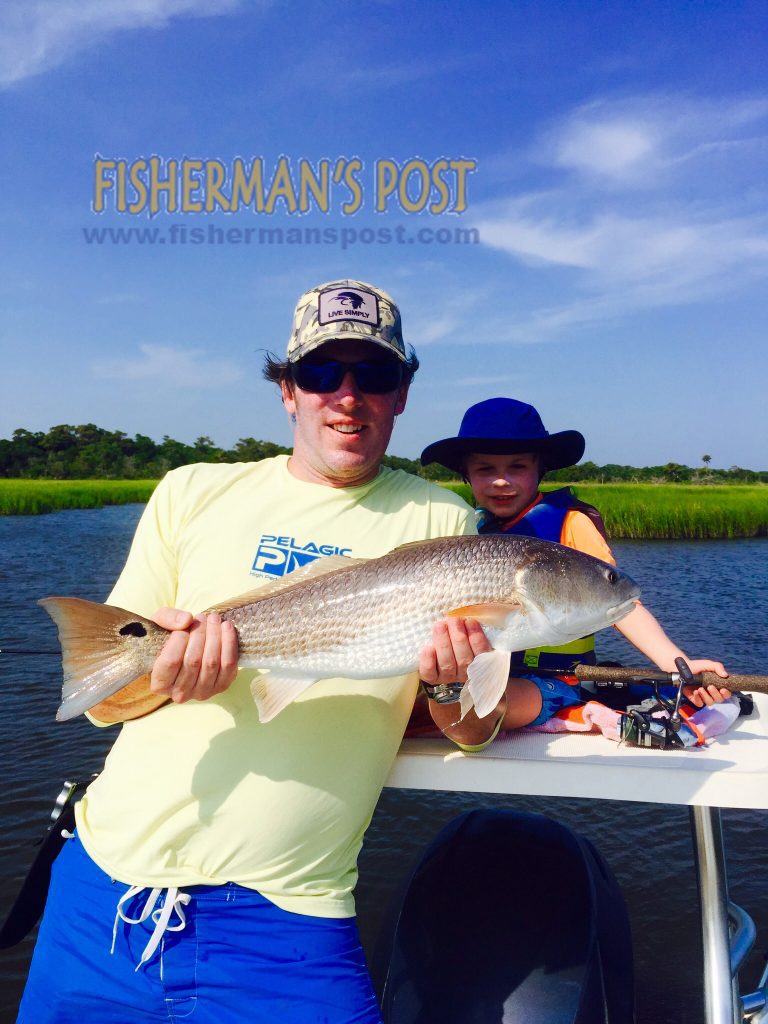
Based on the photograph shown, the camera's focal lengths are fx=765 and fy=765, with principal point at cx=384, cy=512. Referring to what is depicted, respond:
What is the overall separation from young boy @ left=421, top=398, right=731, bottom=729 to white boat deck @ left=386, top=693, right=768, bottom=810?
3.77 feet

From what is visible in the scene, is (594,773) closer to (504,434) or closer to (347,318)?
(347,318)

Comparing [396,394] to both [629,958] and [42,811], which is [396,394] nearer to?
[629,958]

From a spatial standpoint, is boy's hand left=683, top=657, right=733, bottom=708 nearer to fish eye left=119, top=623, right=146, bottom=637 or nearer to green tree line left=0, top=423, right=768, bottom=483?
fish eye left=119, top=623, right=146, bottom=637

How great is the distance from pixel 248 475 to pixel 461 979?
2.02 meters

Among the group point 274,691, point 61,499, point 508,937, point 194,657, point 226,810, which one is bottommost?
point 508,937

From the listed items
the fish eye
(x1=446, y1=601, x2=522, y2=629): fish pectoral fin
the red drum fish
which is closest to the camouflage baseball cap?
the red drum fish

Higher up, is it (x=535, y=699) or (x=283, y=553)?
(x=283, y=553)

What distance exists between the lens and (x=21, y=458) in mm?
83625

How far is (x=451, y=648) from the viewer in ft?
8.41

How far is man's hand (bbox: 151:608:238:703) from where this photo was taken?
2402mm

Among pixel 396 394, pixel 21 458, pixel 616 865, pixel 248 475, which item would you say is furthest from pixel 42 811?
pixel 21 458

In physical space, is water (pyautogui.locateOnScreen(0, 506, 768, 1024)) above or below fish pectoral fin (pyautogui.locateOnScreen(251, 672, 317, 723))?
below

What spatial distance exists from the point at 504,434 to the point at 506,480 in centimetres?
31

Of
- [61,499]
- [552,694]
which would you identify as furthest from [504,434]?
[61,499]
